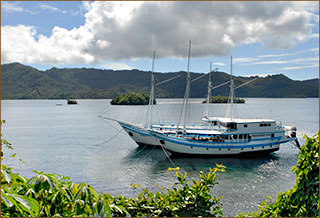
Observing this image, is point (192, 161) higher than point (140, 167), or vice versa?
point (192, 161)

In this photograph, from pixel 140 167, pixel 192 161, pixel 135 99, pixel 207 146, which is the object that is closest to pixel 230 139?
pixel 207 146

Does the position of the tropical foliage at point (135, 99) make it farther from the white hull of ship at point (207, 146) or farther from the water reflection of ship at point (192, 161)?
the white hull of ship at point (207, 146)

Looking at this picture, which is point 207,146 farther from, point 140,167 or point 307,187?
point 307,187

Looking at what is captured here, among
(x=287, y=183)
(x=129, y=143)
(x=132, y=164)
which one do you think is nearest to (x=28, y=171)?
(x=132, y=164)

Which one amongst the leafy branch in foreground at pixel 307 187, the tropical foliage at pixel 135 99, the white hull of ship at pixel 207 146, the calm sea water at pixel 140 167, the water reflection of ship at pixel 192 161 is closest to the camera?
the leafy branch in foreground at pixel 307 187

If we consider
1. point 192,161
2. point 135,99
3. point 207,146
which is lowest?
point 192,161

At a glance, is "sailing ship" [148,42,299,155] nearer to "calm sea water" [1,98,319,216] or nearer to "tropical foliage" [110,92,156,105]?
"calm sea water" [1,98,319,216]

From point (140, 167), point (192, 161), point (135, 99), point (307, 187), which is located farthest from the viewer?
point (135, 99)

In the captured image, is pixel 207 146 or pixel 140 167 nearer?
pixel 140 167

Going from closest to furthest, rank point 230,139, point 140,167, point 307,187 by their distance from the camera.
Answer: point 307,187 < point 140,167 < point 230,139

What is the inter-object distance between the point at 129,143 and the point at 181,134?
30.9 ft

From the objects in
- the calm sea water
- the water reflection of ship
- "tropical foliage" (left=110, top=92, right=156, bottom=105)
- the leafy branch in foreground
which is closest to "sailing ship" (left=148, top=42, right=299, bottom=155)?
the water reflection of ship

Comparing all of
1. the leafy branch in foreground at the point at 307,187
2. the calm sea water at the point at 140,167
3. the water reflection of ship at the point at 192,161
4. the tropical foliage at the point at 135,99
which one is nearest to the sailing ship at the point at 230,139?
the water reflection of ship at the point at 192,161

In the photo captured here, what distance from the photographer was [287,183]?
908 inches
